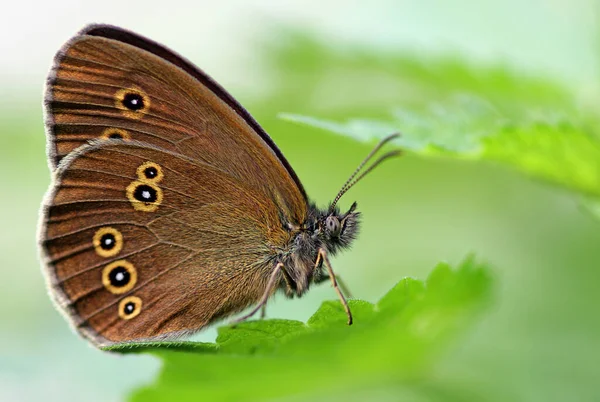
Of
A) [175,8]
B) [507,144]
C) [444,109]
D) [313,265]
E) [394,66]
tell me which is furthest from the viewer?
[175,8]

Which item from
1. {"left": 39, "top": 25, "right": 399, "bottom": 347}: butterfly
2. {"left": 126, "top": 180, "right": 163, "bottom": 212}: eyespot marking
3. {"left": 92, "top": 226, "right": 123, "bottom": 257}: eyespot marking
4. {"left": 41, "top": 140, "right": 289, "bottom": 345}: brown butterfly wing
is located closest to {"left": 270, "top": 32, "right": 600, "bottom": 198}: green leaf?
{"left": 39, "top": 25, "right": 399, "bottom": 347}: butterfly

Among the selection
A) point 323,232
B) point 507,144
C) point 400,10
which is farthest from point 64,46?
point 400,10

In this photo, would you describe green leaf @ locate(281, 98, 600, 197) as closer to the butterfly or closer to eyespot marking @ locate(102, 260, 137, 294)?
the butterfly

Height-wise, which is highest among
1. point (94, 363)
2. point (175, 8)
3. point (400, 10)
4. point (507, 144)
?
point (175, 8)

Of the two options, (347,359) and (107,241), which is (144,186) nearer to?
(107,241)

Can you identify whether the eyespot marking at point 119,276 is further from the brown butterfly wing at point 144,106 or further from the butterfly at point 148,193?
the brown butterfly wing at point 144,106

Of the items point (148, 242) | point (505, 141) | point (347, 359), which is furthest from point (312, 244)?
point (347, 359)

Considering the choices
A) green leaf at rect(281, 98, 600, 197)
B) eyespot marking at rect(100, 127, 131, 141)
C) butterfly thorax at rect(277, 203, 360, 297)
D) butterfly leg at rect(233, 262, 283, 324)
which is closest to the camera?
green leaf at rect(281, 98, 600, 197)

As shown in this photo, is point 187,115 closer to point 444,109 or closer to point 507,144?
point 444,109
